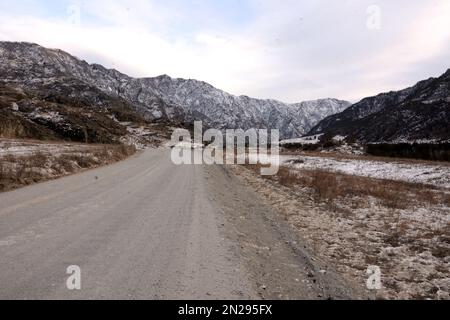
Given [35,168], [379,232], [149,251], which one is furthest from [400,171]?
[149,251]

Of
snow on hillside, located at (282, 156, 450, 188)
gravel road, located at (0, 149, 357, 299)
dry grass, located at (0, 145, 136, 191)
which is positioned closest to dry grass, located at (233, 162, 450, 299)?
gravel road, located at (0, 149, 357, 299)

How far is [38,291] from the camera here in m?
5.83

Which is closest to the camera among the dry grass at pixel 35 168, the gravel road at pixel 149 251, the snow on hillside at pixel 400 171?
the gravel road at pixel 149 251

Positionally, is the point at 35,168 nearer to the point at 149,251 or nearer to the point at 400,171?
the point at 149,251

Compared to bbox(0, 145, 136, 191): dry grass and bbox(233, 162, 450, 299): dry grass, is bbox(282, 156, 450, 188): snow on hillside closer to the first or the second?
bbox(233, 162, 450, 299): dry grass

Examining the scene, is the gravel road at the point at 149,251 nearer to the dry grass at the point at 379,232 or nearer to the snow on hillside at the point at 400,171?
the dry grass at the point at 379,232

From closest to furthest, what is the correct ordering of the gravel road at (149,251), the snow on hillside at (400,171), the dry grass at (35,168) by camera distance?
the gravel road at (149,251) → the dry grass at (35,168) → the snow on hillside at (400,171)

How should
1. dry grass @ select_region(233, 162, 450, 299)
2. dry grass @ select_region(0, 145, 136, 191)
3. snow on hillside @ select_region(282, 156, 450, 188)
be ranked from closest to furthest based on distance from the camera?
dry grass @ select_region(233, 162, 450, 299)
dry grass @ select_region(0, 145, 136, 191)
snow on hillside @ select_region(282, 156, 450, 188)

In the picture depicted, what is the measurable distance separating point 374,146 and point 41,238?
93212 mm

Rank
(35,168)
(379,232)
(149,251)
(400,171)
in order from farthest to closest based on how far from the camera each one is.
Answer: (400,171) → (35,168) → (379,232) → (149,251)

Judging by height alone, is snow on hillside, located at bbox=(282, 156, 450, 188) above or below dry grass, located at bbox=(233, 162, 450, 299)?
below

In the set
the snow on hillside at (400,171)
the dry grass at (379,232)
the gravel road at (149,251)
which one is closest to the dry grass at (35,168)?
the gravel road at (149,251)
